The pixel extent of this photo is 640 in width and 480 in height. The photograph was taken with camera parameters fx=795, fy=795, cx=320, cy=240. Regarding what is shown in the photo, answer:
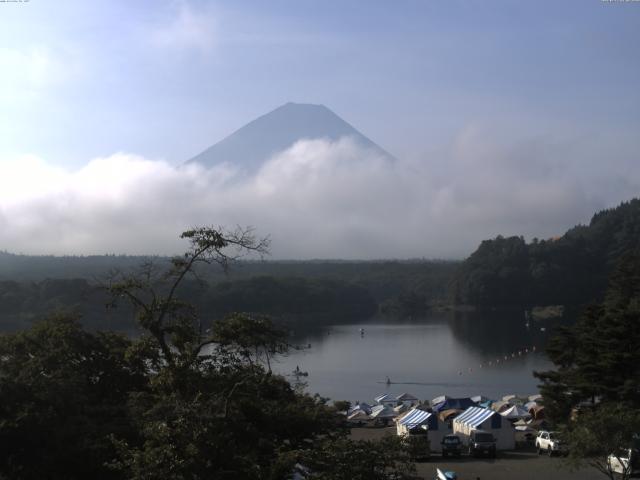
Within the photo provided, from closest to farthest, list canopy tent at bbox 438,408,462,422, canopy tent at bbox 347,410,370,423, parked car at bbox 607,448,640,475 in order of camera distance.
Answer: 1. parked car at bbox 607,448,640,475
2. canopy tent at bbox 438,408,462,422
3. canopy tent at bbox 347,410,370,423

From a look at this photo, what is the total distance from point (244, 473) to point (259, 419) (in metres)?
1.95

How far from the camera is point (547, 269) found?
70250 mm

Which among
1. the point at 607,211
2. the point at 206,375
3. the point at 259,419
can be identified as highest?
the point at 607,211

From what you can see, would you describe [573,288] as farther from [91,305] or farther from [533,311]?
[91,305]

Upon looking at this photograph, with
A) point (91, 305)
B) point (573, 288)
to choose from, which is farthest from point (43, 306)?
point (573, 288)

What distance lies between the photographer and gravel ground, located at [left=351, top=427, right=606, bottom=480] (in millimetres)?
11430

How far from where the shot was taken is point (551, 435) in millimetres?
13477

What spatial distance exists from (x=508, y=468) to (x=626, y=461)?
2.41 metres

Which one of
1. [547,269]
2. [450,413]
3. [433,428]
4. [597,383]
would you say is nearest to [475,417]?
[433,428]

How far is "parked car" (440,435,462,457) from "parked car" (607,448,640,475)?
119 inches

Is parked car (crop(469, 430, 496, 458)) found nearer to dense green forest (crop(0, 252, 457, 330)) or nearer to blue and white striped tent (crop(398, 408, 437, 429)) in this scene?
blue and white striped tent (crop(398, 408, 437, 429))

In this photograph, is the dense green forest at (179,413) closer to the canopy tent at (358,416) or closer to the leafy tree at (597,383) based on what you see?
the leafy tree at (597,383)

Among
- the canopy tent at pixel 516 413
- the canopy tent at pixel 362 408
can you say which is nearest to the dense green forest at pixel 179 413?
the canopy tent at pixel 516 413

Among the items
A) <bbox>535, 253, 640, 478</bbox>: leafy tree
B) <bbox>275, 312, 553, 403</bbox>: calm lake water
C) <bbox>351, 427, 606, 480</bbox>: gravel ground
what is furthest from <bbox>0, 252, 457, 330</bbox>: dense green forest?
<bbox>351, 427, 606, 480</bbox>: gravel ground
